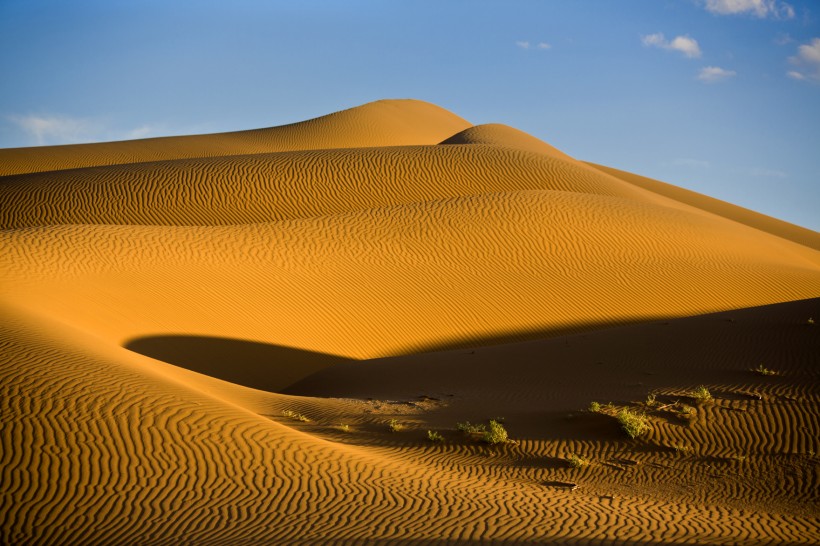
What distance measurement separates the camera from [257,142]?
55.8 metres

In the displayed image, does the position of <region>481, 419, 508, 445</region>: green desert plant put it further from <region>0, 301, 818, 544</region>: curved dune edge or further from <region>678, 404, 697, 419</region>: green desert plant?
<region>678, 404, 697, 419</region>: green desert plant

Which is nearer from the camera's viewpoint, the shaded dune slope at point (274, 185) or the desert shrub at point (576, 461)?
the desert shrub at point (576, 461)

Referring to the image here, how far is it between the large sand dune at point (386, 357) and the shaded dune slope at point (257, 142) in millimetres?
18432

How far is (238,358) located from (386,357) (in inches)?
122

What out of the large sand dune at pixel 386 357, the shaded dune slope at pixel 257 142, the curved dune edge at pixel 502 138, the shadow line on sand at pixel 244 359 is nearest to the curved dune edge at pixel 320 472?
the large sand dune at pixel 386 357

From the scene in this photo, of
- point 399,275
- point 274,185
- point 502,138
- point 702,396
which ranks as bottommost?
point 702,396

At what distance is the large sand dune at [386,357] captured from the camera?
719cm

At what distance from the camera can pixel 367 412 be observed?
1121 centimetres

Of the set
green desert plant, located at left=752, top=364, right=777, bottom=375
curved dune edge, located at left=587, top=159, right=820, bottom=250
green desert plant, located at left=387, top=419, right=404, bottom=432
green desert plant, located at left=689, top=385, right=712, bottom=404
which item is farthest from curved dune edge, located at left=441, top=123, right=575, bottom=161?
green desert plant, located at left=387, top=419, right=404, bottom=432

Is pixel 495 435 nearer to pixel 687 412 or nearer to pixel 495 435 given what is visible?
pixel 495 435

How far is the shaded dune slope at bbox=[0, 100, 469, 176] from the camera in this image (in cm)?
4941

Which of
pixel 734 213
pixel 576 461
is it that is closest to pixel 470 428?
pixel 576 461

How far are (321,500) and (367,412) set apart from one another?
3853 millimetres

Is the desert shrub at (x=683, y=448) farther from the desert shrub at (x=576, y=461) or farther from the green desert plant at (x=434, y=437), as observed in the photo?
the green desert plant at (x=434, y=437)
